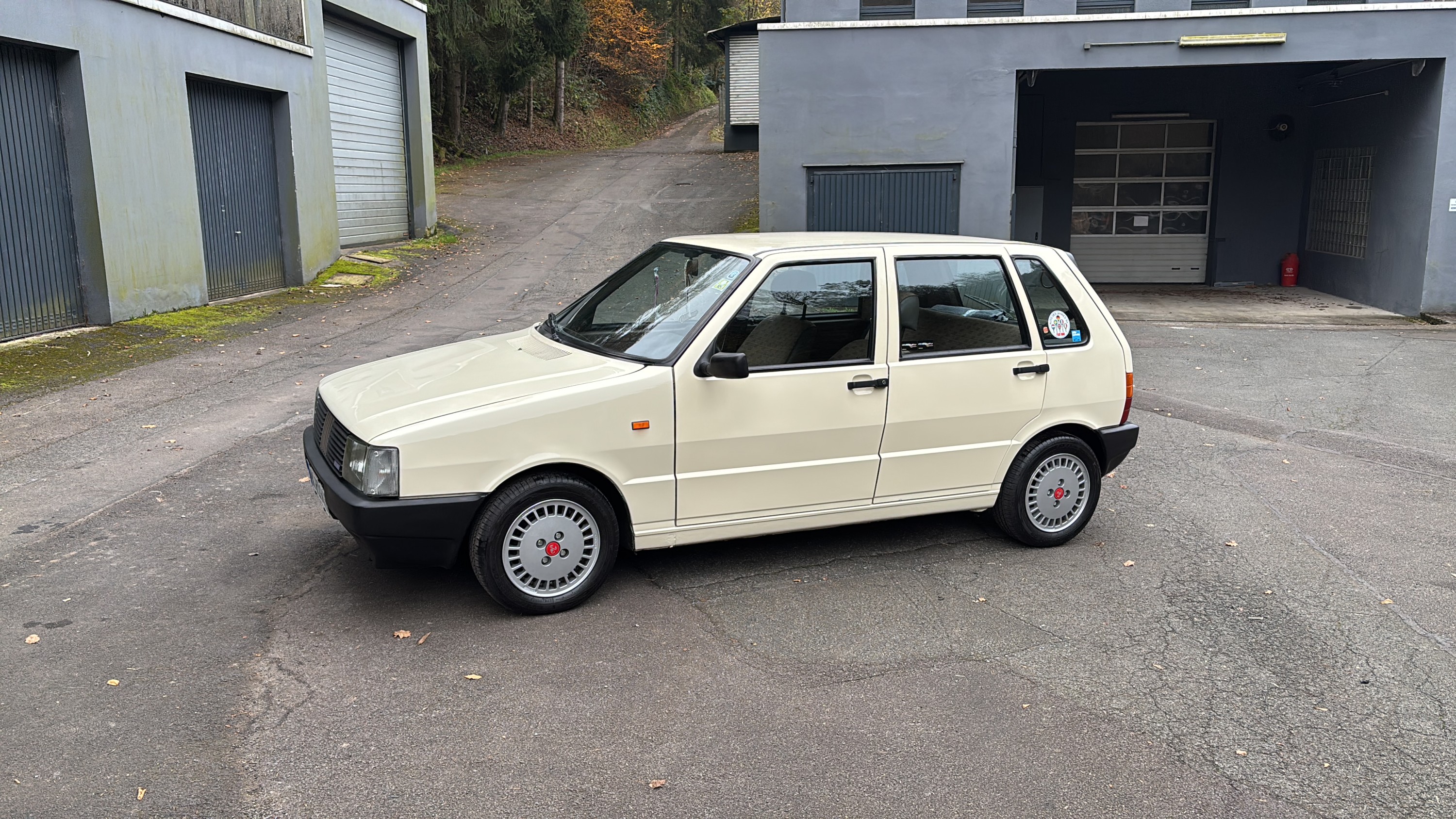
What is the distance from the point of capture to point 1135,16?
15.5 m

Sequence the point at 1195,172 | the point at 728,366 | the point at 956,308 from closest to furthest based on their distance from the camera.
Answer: the point at 728,366, the point at 956,308, the point at 1195,172

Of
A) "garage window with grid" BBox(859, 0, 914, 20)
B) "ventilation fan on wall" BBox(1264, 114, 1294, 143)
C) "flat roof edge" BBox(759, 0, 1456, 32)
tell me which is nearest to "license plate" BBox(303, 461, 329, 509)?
"flat roof edge" BBox(759, 0, 1456, 32)

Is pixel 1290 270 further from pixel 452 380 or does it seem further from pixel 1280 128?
pixel 452 380

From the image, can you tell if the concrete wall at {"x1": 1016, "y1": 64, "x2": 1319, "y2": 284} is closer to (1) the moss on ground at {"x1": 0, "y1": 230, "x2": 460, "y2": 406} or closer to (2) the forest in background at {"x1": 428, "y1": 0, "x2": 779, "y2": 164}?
(1) the moss on ground at {"x1": 0, "y1": 230, "x2": 460, "y2": 406}

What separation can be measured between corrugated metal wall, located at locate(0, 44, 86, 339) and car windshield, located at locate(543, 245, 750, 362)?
25.5 feet

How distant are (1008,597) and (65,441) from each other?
6512 mm

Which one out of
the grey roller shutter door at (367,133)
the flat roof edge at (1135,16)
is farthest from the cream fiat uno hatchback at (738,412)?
the grey roller shutter door at (367,133)

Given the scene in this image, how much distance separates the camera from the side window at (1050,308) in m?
6.00

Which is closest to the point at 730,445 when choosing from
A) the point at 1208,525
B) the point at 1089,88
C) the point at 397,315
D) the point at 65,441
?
the point at 1208,525

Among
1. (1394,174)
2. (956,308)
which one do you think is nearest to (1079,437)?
(956,308)

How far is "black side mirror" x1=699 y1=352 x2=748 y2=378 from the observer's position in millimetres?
5090

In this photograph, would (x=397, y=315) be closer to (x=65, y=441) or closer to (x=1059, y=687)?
(x=65, y=441)

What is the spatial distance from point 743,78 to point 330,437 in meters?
29.9

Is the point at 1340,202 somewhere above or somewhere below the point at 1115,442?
above
